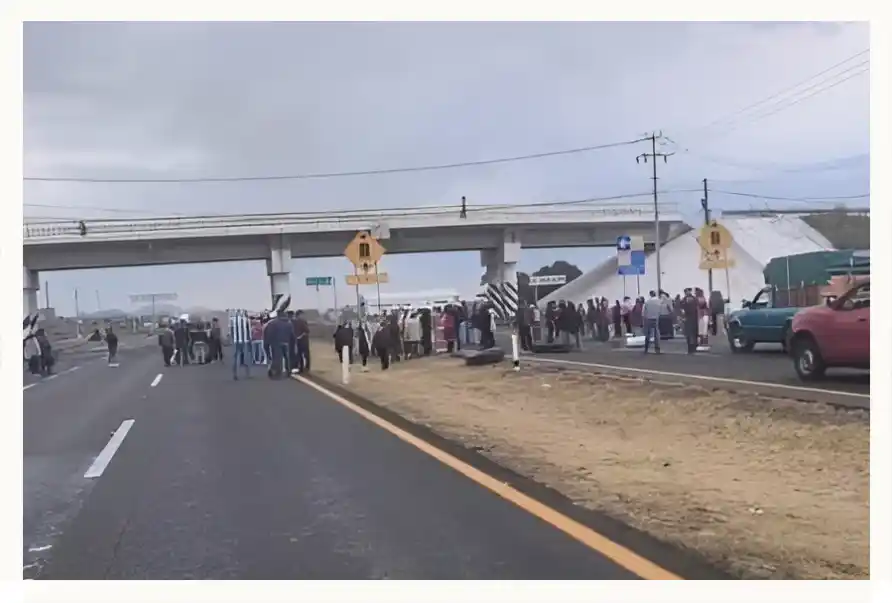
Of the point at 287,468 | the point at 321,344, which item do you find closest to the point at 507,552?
the point at 287,468

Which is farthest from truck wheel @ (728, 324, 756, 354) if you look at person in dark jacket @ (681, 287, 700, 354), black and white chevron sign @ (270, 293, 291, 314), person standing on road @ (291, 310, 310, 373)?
black and white chevron sign @ (270, 293, 291, 314)

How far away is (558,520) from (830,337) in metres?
7.88

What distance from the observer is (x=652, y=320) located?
22484 millimetres

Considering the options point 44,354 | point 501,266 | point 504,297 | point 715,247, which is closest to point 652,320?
point 504,297

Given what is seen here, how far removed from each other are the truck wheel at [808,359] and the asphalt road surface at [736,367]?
0.51ft

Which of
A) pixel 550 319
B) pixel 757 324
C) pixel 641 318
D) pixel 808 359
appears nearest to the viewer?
pixel 808 359

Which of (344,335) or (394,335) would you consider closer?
(344,335)

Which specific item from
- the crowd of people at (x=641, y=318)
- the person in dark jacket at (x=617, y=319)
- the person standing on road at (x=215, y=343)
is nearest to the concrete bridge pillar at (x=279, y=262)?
the crowd of people at (x=641, y=318)

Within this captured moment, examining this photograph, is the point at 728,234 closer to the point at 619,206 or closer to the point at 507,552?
the point at 619,206

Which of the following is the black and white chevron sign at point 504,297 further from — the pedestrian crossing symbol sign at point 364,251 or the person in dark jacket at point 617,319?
the person in dark jacket at point 617,319

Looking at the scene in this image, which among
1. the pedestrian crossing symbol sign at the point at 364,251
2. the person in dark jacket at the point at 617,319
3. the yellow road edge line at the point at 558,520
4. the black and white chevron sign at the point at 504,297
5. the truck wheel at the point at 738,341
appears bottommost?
the yellow road edge line at the point at 558,520

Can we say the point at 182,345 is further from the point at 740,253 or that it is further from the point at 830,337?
the point at 830,337

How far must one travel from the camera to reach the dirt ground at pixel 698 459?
6285 millimetres
